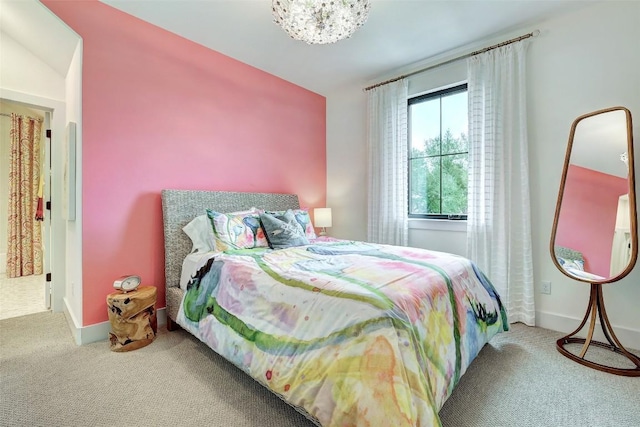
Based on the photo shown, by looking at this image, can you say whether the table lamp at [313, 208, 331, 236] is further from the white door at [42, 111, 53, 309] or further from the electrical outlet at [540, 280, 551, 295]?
the white door at [42, 111, 53, 309]

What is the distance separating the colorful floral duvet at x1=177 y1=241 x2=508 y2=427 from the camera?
1.03 metres

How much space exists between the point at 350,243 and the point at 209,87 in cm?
217

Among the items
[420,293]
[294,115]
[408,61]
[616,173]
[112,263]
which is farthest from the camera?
[294,115]

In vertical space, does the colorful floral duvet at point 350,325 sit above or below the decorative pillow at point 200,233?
below

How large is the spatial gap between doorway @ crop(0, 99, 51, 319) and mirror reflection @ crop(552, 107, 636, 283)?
4.75 meters

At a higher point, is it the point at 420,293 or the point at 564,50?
the point at 564,50

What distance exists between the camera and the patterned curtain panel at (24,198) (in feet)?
12.7

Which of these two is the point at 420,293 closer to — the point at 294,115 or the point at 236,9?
the point at 236,9

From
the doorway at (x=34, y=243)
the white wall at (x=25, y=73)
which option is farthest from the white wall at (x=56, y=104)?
the doorway at (x=34, y=243)

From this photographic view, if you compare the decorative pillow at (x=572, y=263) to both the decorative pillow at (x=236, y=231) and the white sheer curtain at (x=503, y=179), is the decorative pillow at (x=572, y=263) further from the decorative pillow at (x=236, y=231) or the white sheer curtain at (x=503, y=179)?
the decorative pillow at (x=236, y=231)

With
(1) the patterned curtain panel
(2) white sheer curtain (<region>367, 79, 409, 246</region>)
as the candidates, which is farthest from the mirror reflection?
(1) the patterned curtain panel

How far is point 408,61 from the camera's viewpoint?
3121 mm

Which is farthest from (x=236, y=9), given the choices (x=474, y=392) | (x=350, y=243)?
(x=474, y=392)

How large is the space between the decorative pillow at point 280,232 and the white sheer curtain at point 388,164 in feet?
3.82
